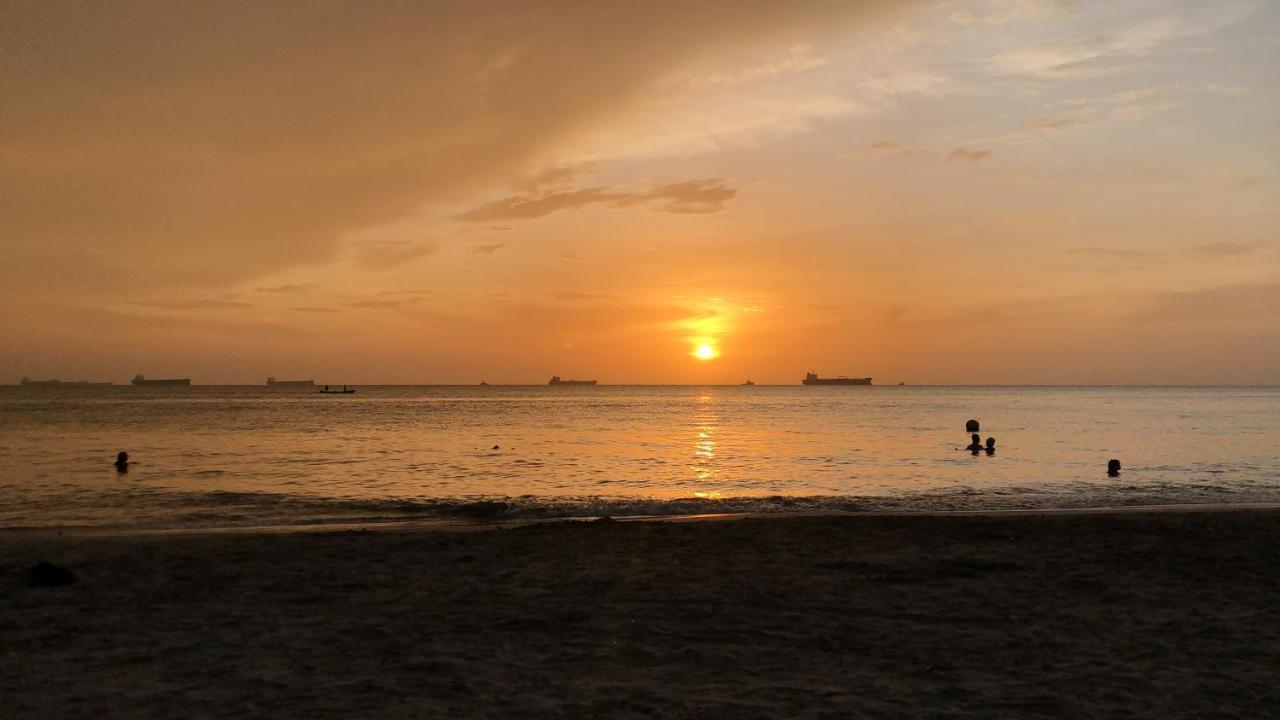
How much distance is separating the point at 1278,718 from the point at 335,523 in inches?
809

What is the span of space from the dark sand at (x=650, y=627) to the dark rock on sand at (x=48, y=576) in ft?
0.74

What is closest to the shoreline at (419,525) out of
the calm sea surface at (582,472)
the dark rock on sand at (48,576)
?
the calm sea surface at (582,472)

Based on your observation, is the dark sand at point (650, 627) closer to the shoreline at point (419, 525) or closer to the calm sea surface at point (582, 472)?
the shoreline at point (419, 525)

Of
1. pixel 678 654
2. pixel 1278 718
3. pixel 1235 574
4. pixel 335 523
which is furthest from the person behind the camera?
pixel 335 523

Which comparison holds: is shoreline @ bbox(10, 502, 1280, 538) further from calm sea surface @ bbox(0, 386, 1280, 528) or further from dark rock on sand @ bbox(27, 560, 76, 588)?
dark rock on sand @ bbox(27, 560, 76, 588)

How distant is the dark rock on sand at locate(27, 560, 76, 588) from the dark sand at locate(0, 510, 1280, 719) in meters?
0.22

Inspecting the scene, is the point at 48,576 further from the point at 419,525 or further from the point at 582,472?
the point at 582,472

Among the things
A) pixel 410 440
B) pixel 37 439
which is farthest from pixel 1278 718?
pixel 37 439

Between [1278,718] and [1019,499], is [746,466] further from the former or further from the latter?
[1278,718]

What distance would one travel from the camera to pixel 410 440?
59062 millimetres

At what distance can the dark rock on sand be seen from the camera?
12609 mm

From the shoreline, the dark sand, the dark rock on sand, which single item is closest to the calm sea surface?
the shoreline

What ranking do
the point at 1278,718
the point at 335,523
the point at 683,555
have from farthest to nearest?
the point at 335,523, the point at 683,555, the point at 1278,718

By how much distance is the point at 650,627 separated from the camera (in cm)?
1045
